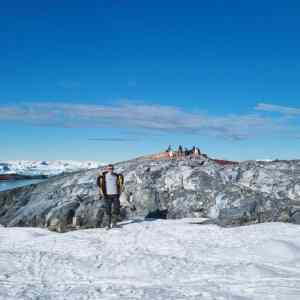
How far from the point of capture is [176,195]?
19.3 metres

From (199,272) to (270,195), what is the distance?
9474mm

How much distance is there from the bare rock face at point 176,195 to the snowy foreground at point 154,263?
143cm

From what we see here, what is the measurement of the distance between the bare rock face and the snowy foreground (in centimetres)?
143

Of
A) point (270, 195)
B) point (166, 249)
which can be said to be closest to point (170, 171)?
point (270, 195)

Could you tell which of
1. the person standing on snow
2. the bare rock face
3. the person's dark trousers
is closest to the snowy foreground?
the person's dark trousers

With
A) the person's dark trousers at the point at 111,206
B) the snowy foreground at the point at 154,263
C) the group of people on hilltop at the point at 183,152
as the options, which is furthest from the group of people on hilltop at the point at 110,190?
the group of people on hilltop at the point at 183,152

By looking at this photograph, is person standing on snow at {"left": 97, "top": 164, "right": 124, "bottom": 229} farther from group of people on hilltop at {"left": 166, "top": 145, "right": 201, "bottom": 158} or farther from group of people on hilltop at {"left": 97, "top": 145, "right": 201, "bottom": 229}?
group of people on hilltop at {"left": 166, "top": 145, "right": 201, "bottom": 158}

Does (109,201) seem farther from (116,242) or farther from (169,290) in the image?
(169,290)

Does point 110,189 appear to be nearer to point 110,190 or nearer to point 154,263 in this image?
point 110,190

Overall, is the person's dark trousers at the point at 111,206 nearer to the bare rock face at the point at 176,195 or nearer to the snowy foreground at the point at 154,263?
the snowy foreground at the point at 154,263

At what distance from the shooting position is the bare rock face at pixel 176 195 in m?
16.9

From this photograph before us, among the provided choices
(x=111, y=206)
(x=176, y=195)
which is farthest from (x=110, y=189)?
(x=176, y=195)

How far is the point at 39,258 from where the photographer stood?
11.1m

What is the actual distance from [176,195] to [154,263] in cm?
876
